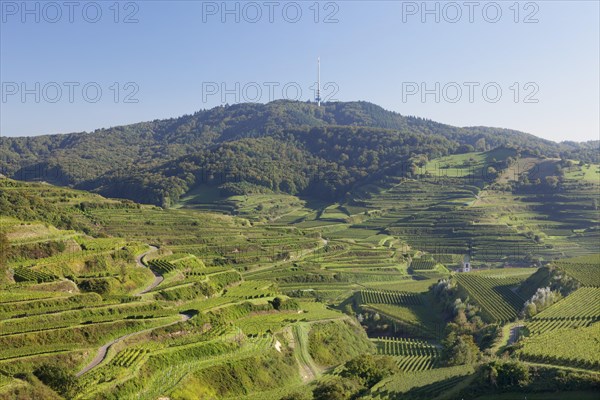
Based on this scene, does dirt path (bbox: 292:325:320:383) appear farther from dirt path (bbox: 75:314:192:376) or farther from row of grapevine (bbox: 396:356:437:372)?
dirt path (bbox: 75:314:192:376)

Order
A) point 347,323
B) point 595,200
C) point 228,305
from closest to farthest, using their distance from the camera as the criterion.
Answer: point 228,305 < point 347,323 < point 595,200

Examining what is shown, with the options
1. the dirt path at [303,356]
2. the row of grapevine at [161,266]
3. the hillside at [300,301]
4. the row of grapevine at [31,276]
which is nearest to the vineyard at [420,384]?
the hillside at [300,301]

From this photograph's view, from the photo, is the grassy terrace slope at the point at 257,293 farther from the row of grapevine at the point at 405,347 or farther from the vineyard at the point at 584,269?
the vineyard at the point at 584,269

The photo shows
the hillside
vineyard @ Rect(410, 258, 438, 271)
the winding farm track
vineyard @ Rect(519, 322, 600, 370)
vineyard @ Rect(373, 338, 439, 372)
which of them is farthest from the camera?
vineyard @ Rect(410, 258, 438, 271)

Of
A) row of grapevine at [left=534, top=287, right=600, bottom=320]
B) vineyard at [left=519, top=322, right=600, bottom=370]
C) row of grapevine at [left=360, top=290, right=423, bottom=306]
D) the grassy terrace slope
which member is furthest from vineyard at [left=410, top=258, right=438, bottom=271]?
vineyard at [left=519, top=322, right=600, bottom=370]

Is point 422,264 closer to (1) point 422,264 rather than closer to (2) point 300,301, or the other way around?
(1) point 422,264

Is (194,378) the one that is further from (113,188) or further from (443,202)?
(113,188)

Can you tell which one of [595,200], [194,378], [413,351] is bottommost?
[413,351]

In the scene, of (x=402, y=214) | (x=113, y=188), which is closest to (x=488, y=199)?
(x=402, y=214)
